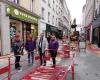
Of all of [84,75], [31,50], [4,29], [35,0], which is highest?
[35,0]

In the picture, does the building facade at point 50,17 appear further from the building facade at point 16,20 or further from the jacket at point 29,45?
the jacket at point 29,45

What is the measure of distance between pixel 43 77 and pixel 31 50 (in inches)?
148

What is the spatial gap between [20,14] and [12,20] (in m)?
1.04

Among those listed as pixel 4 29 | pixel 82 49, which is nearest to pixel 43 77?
pixel 4 29

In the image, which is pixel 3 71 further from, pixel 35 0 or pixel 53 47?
pixel 35 0

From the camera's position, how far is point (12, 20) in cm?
1916

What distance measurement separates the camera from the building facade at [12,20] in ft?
53.3

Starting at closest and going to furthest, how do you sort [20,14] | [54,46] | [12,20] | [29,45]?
1. [54,46]
2. [29,45]
3. [12,20]
4. [20,14]

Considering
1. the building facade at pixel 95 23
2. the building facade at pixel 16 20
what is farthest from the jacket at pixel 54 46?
the building facade at pixel 95 23

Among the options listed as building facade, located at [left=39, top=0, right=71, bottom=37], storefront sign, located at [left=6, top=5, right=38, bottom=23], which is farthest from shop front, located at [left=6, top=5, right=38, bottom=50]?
building facade, located at [left=39, top=0, right=71, bottom=37]

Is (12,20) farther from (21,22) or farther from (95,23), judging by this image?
(95,23)

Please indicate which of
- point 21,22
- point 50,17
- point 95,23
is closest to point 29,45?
point 21,22

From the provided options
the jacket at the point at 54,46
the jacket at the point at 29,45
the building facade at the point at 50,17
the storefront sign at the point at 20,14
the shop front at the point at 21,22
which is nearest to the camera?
the jacket at the point at 54,46

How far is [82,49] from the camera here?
23969 mm
